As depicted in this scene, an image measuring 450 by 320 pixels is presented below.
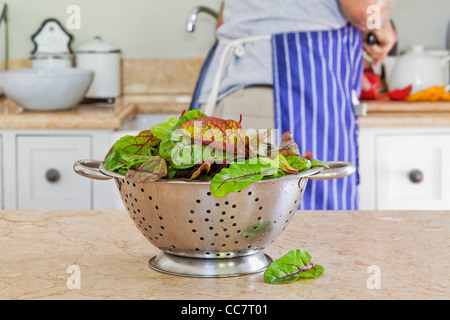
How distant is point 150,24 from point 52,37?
362 mm

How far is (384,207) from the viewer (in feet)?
7.07

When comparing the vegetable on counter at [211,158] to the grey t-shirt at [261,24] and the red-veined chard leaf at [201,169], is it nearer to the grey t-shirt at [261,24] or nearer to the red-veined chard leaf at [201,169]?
the red-veined chard leaf at [201,169]

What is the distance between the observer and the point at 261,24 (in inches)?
75.1

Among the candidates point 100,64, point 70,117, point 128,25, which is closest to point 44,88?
point 70,117

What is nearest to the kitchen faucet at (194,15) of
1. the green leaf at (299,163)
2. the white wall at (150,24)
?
the white wall at (150,24)

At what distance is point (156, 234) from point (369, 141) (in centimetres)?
142

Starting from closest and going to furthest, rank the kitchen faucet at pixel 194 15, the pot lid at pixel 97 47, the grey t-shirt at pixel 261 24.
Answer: the grey t-shirt at pixel 261 24
the kitchen faucet at pixel 194 15
the pot lid at pixel 97 47

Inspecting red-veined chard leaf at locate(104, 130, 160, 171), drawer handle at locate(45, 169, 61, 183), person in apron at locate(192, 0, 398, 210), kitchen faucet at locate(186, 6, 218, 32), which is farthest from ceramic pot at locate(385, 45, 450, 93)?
red-veined chard leaf at locate(104, 130, 160, 171)

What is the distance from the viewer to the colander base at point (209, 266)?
0.80 meters

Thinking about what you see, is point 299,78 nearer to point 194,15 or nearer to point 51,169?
point 194,15

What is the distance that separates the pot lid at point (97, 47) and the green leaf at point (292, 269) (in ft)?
6.09

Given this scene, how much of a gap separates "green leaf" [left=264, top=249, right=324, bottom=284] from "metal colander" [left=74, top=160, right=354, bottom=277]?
0.04m
